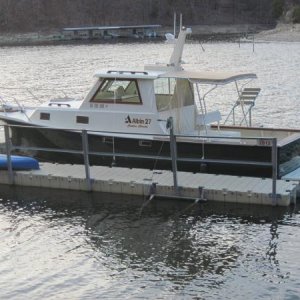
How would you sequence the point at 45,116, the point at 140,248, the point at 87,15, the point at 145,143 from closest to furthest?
the point at 140,248, the point at 145,143, the point at 45,116, the point at 87,15

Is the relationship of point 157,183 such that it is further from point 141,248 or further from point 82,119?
point 82,119

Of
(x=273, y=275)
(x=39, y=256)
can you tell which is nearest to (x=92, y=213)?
(x=39, y=256)

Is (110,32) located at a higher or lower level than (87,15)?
lower

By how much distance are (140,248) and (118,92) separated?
20.8 feet

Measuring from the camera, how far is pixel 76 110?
1939cm

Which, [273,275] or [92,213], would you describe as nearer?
[273,275]

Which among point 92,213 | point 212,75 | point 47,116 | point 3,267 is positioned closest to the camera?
point 3,267

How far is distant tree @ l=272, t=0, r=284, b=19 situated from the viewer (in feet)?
635

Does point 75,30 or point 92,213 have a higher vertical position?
point 75,30

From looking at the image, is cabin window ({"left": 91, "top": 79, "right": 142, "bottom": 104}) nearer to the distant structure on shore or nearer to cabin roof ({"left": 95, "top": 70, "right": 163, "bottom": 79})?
cabin roof ({"left": 95, "top": 70, "right": 163, "bottom": 79})

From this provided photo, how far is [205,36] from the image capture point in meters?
168

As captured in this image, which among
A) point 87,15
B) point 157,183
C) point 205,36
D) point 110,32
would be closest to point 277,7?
point 205,36

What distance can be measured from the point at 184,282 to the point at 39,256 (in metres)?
3.28

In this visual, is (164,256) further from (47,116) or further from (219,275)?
(47,116)
